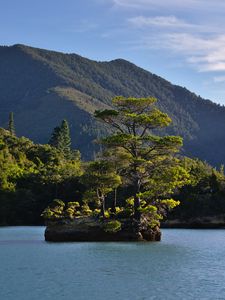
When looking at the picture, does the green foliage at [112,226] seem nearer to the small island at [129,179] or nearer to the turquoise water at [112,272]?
the small island at [129,179]

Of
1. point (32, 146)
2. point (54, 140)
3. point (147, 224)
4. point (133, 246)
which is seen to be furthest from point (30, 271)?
A: point (54, 140)

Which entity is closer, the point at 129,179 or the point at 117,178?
the point at 117,178

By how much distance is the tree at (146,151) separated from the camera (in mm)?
53312

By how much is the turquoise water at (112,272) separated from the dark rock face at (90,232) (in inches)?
215

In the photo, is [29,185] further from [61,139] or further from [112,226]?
[112,226]

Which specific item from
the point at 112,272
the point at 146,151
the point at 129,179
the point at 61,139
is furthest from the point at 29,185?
the point at 112,272

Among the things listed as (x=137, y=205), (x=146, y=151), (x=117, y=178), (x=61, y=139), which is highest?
(x=61, y=139)

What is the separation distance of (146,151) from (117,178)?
4.09 m

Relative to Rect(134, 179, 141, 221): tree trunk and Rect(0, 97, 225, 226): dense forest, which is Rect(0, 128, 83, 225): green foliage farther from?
Rect(134, 179, 141, 221): tree trunk

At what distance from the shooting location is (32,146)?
124438 mm

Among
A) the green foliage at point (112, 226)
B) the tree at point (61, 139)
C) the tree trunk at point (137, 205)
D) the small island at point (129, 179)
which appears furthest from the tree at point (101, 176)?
the tree at point (61, 139)

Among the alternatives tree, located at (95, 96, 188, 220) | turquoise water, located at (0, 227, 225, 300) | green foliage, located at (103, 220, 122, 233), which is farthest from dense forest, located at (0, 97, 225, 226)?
turquoise water, located at (0, 227, 225, 300)

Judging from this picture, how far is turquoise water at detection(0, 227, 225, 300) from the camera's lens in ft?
83.1

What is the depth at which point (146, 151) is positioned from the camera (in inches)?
2158
